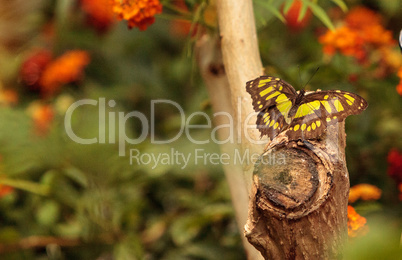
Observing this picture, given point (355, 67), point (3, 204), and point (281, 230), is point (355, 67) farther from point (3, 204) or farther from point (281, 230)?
point (3, 204)

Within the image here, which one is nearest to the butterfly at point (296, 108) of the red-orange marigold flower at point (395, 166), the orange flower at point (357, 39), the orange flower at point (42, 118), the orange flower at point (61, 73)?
the orange flower at point (357, 39)

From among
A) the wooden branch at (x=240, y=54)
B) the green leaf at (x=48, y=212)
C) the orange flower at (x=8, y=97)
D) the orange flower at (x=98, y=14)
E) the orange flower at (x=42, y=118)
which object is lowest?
the green leaf at (x=48, y=212)

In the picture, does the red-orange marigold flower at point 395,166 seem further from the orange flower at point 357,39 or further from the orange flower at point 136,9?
the orange flower at point 136,9

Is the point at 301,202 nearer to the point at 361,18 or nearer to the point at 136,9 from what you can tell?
the point at 136,9

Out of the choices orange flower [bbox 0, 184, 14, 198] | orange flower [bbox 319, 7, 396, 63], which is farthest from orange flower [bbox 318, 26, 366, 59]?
orange flower [bbox 0, 184, 14, 198]

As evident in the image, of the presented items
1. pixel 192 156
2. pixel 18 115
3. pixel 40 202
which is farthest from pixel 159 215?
pixel 18 115

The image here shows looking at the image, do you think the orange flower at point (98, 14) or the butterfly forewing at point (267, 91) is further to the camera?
the orange flower at point (98, 14)

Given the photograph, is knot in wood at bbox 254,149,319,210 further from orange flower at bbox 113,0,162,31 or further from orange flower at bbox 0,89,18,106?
orange flower at bbox 0,89,18,106

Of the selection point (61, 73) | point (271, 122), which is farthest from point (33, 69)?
point (271, 122)

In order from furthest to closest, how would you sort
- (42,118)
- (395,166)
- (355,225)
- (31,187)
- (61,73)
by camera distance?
(61,73), (42,118), (31,187), (395,166), (355,225)
